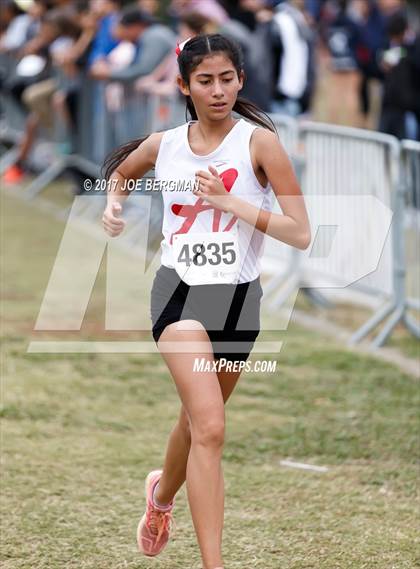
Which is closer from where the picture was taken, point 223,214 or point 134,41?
point 223,214

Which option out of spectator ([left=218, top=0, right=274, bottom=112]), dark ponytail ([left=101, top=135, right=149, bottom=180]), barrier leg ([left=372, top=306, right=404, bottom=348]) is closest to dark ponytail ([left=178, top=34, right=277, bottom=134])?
dark ponytail ([left=101, top=135, right=149, bottom=180])

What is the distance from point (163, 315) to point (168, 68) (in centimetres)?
866

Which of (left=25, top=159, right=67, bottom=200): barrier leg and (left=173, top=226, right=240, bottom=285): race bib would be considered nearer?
(left=173, top=226, right=240, bottom=285): race bib

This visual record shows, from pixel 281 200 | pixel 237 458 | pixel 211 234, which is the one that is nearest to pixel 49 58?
pixel 237 458

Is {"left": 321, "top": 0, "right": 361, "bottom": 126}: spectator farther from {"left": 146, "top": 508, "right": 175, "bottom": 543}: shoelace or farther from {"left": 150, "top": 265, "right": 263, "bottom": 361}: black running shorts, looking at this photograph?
{"left": 150, "top": 265, "right": 263, "bottom": 361}: black running shorts

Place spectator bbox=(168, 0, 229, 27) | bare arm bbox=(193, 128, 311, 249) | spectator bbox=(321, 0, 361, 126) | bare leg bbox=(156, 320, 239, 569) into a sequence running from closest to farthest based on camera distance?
bare leg bbox=(156, 320, 239, 569), bare arm bbox=(193, 128, 311, 249), spectator bbox=(168, 0, 229, 27), spectator bbox=(321, 0, 361, 126)

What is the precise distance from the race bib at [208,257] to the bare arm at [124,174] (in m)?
0.25

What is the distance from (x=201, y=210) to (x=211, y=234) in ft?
0.29

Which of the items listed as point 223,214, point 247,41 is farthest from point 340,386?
point 247,41

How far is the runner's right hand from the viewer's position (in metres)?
4.39

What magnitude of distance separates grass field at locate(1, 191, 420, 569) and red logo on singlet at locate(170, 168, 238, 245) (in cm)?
127

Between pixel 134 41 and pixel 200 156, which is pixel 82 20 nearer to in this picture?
pixel 134 41

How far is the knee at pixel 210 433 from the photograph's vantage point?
407 centimetres

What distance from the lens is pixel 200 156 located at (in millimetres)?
4301
